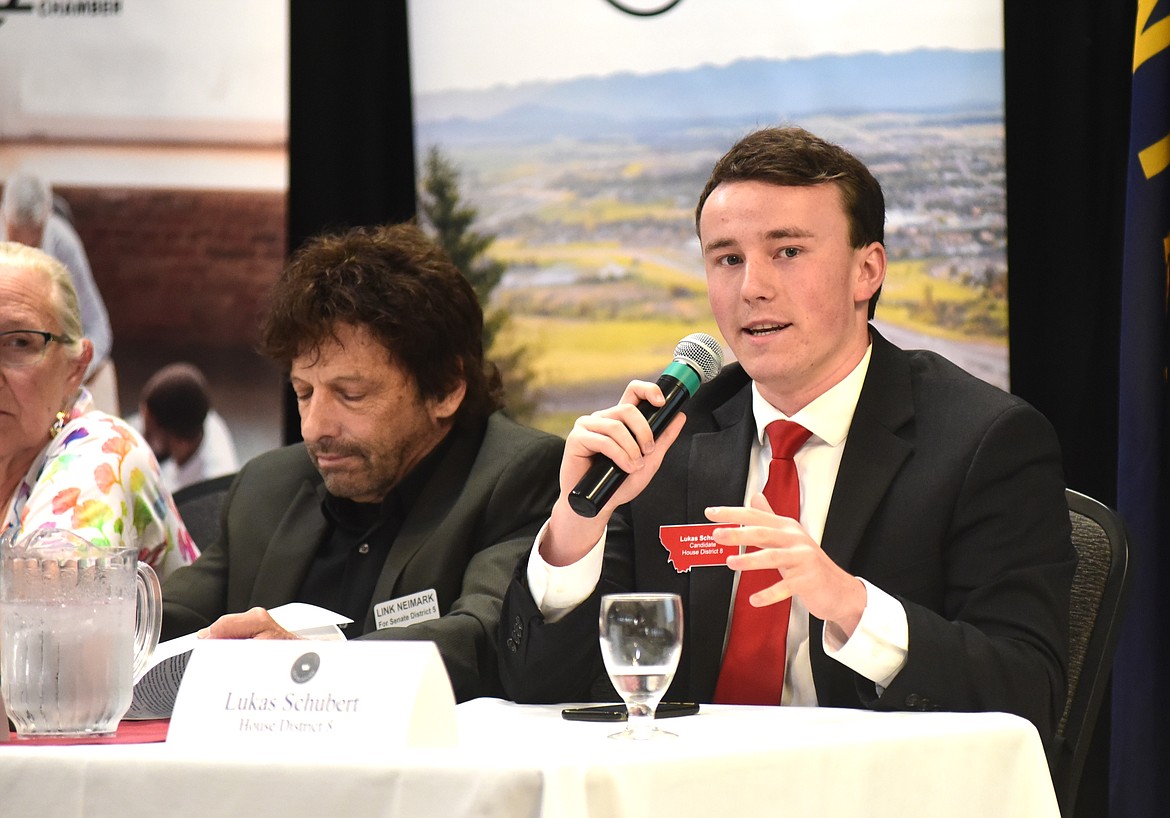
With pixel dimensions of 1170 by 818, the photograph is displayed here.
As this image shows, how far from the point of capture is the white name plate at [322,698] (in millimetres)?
1223

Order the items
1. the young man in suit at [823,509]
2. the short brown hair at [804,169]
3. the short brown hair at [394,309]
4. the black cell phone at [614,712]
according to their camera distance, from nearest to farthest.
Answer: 1. the black cell phone at [614,712]
2. the young man in suit at [823,509]
3. the short brown hair at [804,169]
4. the short brown hair at [394,309]

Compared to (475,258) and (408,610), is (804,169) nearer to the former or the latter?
(408,610)

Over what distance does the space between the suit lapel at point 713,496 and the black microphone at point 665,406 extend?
263 millimetres

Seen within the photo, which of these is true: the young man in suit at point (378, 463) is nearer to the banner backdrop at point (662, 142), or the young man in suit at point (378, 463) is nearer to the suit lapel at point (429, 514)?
the suit lapel at point (429, 514)

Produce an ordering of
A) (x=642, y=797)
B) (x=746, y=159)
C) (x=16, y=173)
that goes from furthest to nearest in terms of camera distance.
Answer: (x=16, y=173)
(x=746, y=159)
(x=642, y=797)

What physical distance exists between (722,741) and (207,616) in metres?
1.53

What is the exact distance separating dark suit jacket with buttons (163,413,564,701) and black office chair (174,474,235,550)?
A: 30 cm

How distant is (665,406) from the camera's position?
1664mm

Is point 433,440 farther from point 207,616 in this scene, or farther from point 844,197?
point 844,197

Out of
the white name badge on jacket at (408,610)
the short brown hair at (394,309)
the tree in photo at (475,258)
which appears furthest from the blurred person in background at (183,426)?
the white name badge on jacket at (408,610)

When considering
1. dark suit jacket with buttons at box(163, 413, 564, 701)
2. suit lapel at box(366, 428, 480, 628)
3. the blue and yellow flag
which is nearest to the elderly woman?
dark suit jacket with buttons at box(163, 413, 564, 701)

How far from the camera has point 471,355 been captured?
260cm

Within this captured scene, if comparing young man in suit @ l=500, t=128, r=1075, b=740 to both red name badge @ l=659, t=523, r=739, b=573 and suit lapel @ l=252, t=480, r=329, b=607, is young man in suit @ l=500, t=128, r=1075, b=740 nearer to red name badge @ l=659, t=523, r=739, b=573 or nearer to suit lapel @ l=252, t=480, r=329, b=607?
red name badge @ l=659, t=523, r=739, b=573

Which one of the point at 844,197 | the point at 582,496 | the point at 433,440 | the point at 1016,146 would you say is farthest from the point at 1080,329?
the point at 582,496
